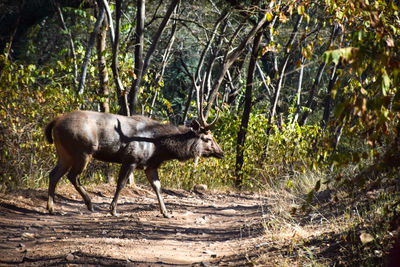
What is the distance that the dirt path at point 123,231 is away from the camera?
5934 mm

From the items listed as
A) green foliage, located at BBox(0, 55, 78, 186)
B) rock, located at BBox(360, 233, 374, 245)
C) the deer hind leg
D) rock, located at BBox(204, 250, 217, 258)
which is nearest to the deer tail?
the deer hind leg

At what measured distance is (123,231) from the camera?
304 inches

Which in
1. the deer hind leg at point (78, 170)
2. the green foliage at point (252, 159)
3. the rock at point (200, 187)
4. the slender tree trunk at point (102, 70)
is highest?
the slender tree trunk at point (102, 70)

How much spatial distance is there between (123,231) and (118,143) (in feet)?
7.02

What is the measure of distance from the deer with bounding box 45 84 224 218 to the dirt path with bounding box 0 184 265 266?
1.88 ft

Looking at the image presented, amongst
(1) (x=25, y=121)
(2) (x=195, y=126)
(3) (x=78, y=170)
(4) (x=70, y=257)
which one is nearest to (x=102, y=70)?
(1) (x=25, y=121)

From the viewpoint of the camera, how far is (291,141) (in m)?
15.0

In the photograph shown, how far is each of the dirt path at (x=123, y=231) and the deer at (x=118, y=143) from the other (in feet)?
1.88

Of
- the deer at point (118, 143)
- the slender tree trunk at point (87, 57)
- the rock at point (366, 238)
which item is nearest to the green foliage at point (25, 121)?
Answer: the slender tree trunk at point (87, 57)

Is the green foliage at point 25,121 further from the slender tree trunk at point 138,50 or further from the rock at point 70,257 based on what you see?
the rock at point 70,257

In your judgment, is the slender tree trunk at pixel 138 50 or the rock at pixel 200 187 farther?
the rock at pixel 200 187

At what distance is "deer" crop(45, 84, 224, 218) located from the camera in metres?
8.81

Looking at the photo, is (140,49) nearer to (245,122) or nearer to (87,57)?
(87,57)

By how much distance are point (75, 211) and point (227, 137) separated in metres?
7.73
